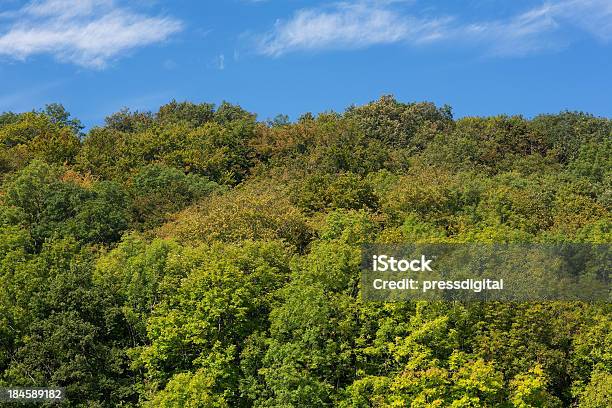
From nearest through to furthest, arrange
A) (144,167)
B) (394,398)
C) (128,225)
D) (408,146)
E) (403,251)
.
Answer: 1. (394,398)
2. (403,251)
3. (128,225)
4. (144,167)
5. (408,146)

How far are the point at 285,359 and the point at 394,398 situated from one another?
17.3 feet

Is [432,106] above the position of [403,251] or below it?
above

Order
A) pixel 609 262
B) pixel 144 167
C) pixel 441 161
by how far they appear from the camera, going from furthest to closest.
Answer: pixel 441 161 → pixel 144 167 → pixel 609 262

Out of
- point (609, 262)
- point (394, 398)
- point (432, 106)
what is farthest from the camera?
point (432, 106)

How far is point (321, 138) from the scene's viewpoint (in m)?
84.4

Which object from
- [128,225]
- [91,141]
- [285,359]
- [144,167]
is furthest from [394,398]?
[91,141]

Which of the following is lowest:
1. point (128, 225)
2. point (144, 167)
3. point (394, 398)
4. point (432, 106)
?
point (394, 398)

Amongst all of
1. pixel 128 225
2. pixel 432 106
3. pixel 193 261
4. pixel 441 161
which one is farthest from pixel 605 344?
pixel 432 106

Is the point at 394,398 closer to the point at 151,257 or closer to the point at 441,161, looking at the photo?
the point at 151,257

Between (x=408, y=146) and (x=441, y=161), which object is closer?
(x=441, y=161)

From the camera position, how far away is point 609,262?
1810 inches

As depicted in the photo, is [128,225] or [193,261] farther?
Answer: [128,225]

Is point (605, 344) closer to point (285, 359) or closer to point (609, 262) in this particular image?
point (609, 262)

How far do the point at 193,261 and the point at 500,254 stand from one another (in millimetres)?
15952
